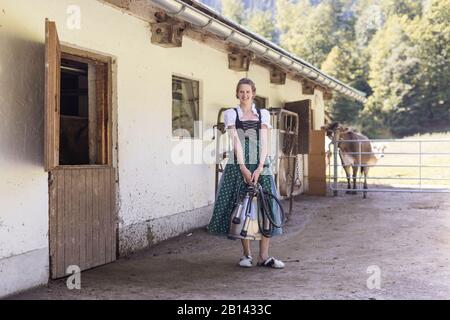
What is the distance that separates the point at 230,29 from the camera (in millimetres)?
5945

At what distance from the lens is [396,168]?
65.5 feet

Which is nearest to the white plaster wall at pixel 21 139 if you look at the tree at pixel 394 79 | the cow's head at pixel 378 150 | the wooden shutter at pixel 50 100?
the wooden shutter at pixel 50 100

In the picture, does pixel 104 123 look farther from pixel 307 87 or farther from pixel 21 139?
pixel 307 87

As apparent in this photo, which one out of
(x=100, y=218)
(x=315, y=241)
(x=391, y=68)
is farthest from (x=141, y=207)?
(x=391, y=68)

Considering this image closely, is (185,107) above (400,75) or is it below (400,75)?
below

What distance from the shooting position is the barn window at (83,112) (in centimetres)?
505

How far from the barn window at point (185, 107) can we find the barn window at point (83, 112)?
118 centimetres

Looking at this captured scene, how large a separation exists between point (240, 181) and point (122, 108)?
1.60 m

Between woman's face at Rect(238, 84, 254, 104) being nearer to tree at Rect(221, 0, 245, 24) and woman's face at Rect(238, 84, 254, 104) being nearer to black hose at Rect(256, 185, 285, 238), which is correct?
black hose at Rect(256, 185, 285, 238)

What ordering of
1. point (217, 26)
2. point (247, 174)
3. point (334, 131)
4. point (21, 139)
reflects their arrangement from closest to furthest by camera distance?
point (21, 139) < point (247, 174) < point (217, 26) < point (334, 131)

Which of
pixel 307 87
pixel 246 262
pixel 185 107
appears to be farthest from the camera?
pixel 307 87

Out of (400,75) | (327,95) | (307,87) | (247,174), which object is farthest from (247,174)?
(400,75)

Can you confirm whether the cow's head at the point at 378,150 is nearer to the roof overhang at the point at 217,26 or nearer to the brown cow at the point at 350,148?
the brown cow at the point at 350,148

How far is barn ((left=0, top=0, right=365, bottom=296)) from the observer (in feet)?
12.6
